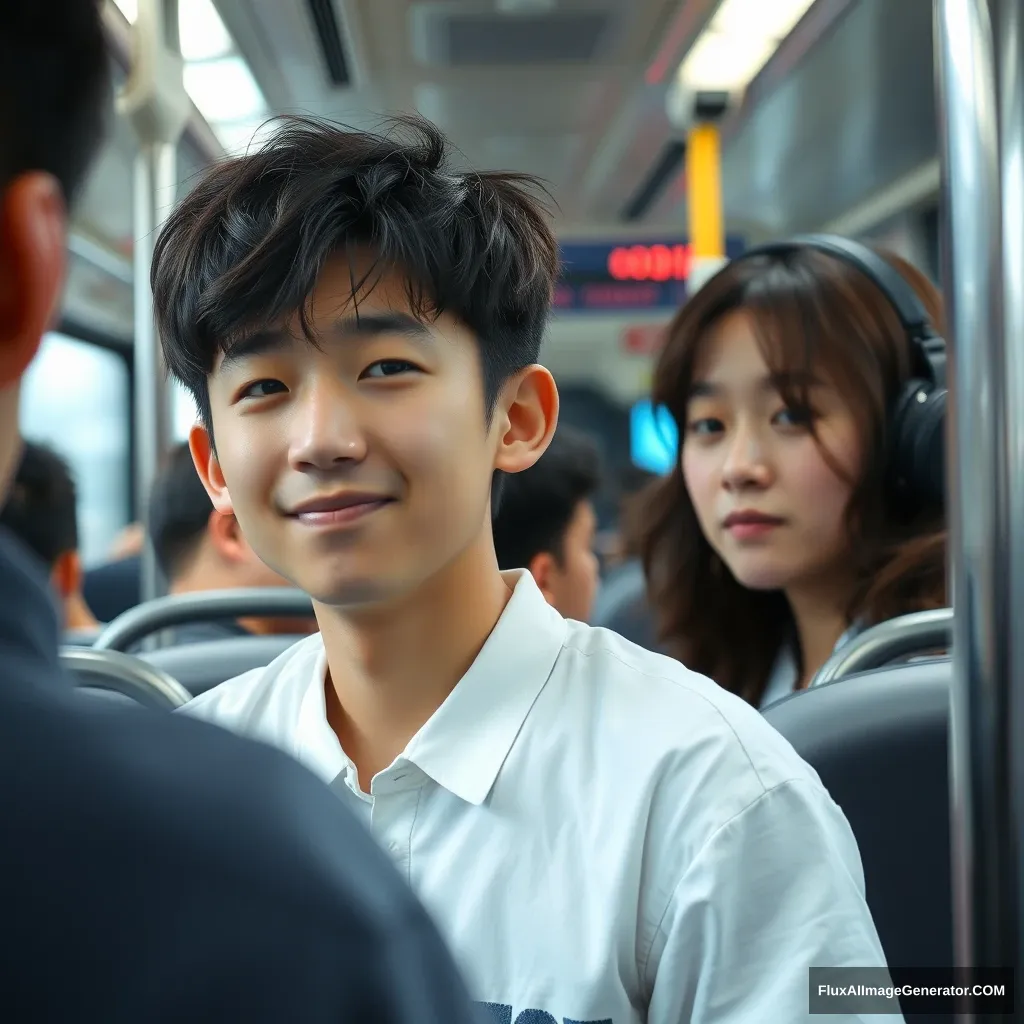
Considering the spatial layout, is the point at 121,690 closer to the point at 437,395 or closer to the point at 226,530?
the point at 437,395

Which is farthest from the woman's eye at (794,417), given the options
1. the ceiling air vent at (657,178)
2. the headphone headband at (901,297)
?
the ceiling air vent at (657,178)

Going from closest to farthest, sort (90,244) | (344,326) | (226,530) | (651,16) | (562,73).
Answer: (344,326), (226,530), (651,16), (562,73), (90,244)

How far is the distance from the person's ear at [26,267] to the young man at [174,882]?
6cm

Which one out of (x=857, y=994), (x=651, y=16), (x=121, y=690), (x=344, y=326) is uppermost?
(x=651, y=16)

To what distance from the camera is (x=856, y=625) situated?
135cm

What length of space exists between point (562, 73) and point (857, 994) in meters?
4.44

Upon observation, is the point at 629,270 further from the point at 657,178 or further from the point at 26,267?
the point at 26,267

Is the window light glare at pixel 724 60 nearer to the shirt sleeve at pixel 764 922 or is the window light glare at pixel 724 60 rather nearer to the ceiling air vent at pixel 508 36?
the ceiling air vent at pixel 508 36

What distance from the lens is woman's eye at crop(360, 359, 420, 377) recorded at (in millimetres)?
765

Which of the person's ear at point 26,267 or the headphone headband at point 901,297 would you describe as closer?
the person's ear at point 26,267

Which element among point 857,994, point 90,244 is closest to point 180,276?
point 857,994

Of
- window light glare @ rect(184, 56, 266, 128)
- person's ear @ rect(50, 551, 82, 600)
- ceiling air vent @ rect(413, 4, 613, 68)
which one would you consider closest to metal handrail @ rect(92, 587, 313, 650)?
person's ear @ rect(50, 551, 82, 600)

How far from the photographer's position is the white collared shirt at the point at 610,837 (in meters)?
0.68

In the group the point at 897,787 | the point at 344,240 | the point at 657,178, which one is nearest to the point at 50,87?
the point at 344,240
